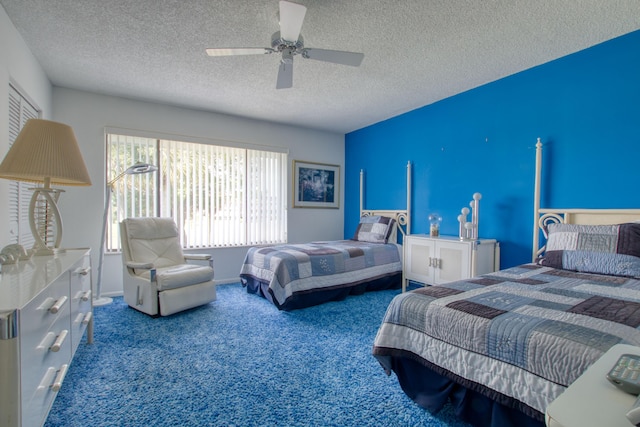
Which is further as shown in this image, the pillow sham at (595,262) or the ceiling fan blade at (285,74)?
the ceiling fan blade at (285,74)

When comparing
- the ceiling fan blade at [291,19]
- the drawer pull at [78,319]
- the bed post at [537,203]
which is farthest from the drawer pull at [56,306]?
the bed post at [537,203]

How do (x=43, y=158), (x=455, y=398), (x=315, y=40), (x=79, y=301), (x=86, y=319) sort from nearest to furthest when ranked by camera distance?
(x=455, y=398)
(x=43, y=158)
(x=79, y=301)
(x=86, y=319)
(x=315, y=40)

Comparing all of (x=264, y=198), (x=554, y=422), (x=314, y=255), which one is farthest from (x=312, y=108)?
(x=554, y=422)

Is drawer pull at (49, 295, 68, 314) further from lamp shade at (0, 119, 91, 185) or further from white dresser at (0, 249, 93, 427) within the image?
lamp shade at (0, 119, 91, 185)

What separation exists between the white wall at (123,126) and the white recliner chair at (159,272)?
2.36ft

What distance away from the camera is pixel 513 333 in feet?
4.16

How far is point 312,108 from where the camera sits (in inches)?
165

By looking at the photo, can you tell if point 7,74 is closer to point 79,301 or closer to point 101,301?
point 79,301

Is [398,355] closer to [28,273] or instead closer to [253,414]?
[253,414]

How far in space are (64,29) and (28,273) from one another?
6.60 feet

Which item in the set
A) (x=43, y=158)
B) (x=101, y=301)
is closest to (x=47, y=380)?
(x=43, y=158)

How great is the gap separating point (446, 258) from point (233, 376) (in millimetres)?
2392

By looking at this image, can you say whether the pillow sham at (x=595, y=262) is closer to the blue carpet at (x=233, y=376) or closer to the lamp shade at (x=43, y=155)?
the blue carpet at (x=233, y=376)

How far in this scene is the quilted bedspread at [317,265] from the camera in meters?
3.23
